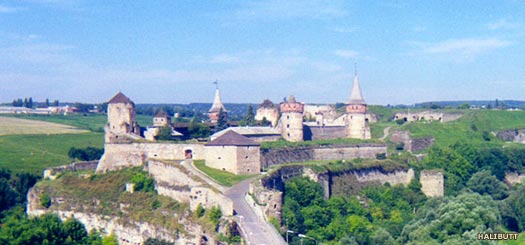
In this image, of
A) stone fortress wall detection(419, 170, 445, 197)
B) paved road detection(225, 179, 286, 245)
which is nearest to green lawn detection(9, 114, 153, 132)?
stone fortress wall detection(419, 170, 445, 197)

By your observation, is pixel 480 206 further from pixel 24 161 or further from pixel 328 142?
pixel 24 161

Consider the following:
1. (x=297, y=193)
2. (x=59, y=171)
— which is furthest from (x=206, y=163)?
(x=59, y=171)

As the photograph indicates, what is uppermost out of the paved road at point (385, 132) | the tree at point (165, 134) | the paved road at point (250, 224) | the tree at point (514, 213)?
the tree at point (165, 134)

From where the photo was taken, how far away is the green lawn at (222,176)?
45781 millimetres

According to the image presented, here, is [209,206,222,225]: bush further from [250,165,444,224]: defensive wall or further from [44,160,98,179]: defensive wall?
[44,160,98,179]: defensive wall

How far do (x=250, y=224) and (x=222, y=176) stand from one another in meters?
9.87

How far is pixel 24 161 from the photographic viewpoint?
262 feet

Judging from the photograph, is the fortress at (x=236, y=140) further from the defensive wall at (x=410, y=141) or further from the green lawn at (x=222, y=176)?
the defensive wall at (x=410, y=141)

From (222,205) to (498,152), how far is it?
135ft

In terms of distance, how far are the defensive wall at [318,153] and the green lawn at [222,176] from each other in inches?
296

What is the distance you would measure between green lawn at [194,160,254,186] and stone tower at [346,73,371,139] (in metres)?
22.4

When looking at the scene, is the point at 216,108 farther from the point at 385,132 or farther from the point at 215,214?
the point at 215,214

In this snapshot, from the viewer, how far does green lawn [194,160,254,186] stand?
150 feet

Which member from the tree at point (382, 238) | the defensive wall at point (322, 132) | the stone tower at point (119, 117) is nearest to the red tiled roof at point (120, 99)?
the stone tower at point (119, 117)
